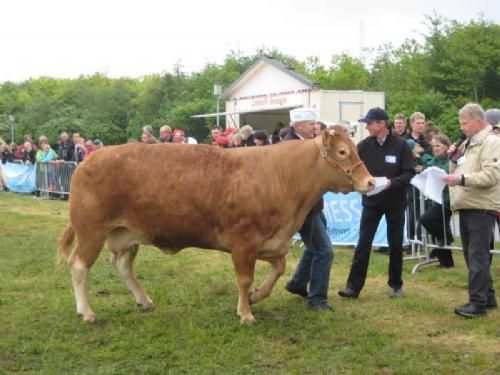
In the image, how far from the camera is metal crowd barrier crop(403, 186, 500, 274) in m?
9.96

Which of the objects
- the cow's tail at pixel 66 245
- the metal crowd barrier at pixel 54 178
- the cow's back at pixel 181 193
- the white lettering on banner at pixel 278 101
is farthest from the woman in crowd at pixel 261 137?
the white lettering on banner at pixel 278 101

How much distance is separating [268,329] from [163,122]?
153 feet

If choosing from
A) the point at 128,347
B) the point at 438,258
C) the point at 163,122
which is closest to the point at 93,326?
the point at 128,347

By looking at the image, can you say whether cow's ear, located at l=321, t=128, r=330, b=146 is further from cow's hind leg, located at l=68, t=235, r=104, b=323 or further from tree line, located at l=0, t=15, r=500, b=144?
tree line, located at l=0, t=15, r=500, b=144

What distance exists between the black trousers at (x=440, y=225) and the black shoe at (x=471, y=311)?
8.89 feet

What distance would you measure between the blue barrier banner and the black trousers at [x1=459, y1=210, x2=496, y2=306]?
18.9 meters

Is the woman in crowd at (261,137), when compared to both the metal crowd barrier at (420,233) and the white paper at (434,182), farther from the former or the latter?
the white paper at (434,182)

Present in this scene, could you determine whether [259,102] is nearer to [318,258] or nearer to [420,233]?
[420,233]

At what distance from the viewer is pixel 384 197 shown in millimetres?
7781

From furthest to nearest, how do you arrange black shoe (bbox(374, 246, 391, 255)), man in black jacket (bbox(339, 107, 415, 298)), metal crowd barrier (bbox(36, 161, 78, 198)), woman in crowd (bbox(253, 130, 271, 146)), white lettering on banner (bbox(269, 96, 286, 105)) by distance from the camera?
white lettering on banner (bbox(269, 96, 286, 105)) < metal crowd barrier (bbox(36, 161, 78, 198)) < woman in crowd (bbox(253, 130, 271, 146)) < black shoe (bbox(374, 246, 391, 255)) < man in black jacket (bbox(339, 107, 415, 298))

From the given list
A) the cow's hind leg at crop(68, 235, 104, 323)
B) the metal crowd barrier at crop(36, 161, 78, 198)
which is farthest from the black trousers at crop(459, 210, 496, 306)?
the metal crowd barrier at crop(36, 161, 78, 198)

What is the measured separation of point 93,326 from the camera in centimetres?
657

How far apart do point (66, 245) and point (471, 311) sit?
427cm

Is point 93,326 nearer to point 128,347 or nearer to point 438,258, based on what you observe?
point 128,347
